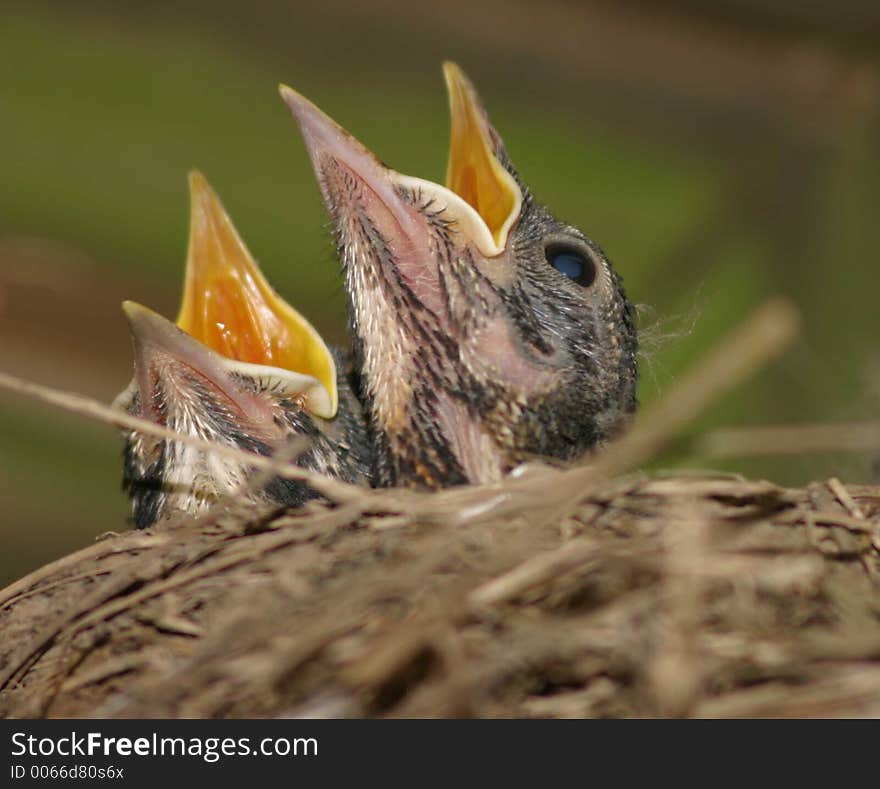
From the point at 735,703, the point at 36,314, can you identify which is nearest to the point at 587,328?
the point at 735,703

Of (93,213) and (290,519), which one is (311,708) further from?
(93,213)

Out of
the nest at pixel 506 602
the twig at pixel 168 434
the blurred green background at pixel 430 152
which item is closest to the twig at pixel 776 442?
the nest at pixel 506 602

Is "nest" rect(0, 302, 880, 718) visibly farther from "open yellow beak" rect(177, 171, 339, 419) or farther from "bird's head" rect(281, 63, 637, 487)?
"open yellow beak" rect(177, 171, 339, 419)

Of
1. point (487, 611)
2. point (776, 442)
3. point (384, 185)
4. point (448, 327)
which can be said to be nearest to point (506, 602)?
point (487, 611)

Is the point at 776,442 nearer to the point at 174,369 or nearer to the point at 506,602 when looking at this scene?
the point at 506,602

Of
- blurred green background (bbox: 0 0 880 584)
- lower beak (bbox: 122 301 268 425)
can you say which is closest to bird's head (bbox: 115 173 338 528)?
lower beak (bbox: 122 301 268 425)

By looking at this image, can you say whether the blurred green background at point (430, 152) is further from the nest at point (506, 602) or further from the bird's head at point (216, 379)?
the nest at point (506, 602)

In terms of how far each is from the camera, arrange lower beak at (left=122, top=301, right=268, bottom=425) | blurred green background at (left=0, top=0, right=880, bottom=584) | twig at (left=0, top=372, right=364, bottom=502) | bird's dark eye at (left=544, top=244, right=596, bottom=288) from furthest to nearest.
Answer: blurred green background at (left=0, top=0, right=880, bottom=584)
bird's dark eye at (left=544, top=244, right=596, bottom=288)
lower beak at (left=122, top=301, right=268, bottom=425)
twig at (left=0, top=372, right=364, bottom=502)
